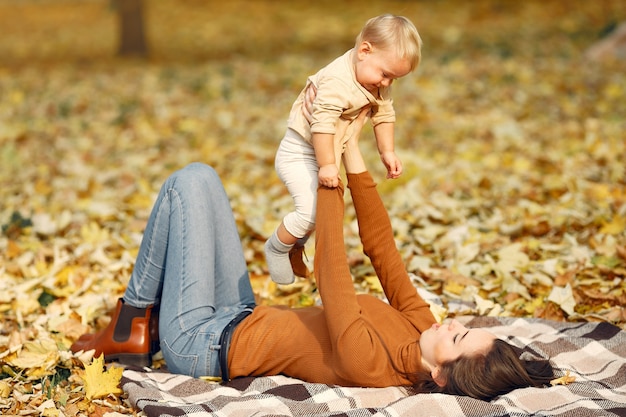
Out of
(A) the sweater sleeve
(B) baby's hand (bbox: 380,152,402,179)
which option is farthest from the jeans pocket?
(B) baby's hand (bbox: 380,152,402,179)

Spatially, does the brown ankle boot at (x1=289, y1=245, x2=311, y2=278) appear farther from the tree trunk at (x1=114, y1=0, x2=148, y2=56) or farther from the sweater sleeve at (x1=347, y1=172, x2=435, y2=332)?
the tree trunk at (x1=114, y1=0, x2=148, y2=56)

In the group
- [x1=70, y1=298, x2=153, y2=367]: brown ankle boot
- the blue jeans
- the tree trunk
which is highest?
the tree trunk

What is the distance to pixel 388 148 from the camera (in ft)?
10.6

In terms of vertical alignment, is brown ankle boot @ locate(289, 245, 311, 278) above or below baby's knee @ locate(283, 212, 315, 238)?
below

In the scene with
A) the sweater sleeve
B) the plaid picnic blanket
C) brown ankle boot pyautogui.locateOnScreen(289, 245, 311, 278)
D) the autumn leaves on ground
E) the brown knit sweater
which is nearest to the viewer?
the plaid picnic blanket

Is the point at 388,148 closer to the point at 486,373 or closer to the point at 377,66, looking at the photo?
the point at 377,66

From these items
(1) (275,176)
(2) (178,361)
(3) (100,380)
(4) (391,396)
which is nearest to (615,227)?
(4) (391,396)

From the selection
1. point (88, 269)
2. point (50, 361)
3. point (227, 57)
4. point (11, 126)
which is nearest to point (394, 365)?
point (50, 361)

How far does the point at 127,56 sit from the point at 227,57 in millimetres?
1994

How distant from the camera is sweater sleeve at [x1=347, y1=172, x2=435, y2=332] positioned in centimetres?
323

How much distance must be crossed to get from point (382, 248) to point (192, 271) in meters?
0.82

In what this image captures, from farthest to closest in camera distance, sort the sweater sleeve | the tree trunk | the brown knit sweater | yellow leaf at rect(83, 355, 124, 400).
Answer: the tree trunk < the sweater sleeve < yellow leaf at rect(83, 355, 124, 400) < the brown knit sweater

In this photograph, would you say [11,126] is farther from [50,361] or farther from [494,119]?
[50,361]

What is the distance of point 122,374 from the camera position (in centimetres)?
326
